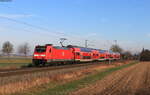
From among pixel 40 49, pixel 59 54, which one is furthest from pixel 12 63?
pixel 40 49

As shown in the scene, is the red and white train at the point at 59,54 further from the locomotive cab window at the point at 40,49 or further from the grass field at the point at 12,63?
the grass field at the point at 12,63

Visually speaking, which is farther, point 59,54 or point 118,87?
point 59,54

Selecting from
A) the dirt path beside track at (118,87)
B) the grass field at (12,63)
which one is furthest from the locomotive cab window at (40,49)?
the dirt path beside track at (118,87)

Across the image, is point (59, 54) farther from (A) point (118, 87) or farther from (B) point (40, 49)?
(A) point (118, 87)

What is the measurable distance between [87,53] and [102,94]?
46.3 metres

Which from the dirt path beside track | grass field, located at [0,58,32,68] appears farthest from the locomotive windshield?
the dirt path beside track

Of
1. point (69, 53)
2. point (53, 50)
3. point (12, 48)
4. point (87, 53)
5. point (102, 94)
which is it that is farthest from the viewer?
point (12, 48)

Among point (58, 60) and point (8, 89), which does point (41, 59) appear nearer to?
point (58, 60)

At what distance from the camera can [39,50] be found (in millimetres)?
38094

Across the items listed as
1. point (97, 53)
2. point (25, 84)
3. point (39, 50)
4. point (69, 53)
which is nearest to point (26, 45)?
point (97, 53)

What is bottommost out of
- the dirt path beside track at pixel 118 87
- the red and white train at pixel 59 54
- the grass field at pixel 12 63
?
the dirt path beside track at pixel 118 87

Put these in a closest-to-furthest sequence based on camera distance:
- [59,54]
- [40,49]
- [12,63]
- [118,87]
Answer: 1. [118,87]
2. [40,49]
3. [59,54]
4. [12,63]

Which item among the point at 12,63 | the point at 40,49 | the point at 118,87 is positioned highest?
the point at 40,49

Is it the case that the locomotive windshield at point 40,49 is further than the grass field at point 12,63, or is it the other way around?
the grass field at point 12,63
